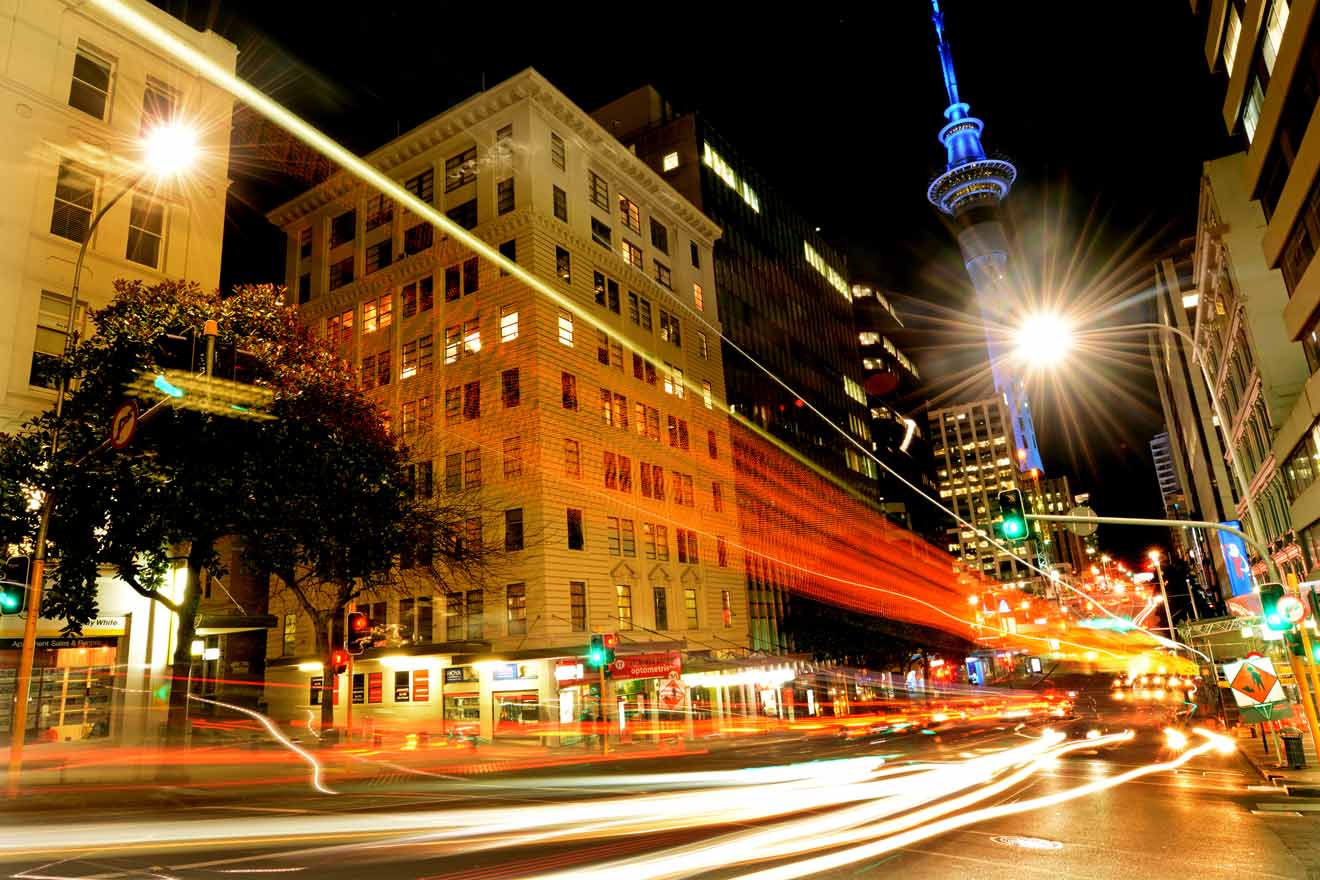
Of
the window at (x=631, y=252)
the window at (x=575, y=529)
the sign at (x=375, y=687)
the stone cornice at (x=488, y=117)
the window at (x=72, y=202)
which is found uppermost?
the stone cornice at (x=488, y=117)

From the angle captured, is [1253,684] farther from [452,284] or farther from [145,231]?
[452,284]

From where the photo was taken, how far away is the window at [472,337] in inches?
1592

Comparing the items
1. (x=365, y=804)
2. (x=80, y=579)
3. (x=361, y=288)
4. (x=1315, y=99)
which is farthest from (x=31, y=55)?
(x=1315, y=99)

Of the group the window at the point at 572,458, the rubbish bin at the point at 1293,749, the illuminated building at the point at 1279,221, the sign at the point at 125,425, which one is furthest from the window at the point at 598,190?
the rubbish bin at the point at 1293,749

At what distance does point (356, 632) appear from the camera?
19.2m

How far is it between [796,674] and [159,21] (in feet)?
156

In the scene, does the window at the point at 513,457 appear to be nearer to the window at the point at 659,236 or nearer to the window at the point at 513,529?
the window at the point at 513,529

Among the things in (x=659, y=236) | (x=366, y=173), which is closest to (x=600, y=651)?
(x=366, y=173)

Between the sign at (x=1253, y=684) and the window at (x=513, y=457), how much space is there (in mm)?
27629

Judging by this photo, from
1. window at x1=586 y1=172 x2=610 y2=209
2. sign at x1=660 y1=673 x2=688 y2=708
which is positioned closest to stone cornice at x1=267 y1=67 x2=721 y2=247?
window at x1=586 y1=172 x2=610 y2=209

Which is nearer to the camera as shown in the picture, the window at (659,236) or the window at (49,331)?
the window at (49,331)

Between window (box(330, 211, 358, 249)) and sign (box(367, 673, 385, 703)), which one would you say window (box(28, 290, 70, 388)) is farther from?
window (box(330, 211, 358, 249))

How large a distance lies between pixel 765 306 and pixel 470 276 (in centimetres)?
2721

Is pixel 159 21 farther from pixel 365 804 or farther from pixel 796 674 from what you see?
pixel 796 674
